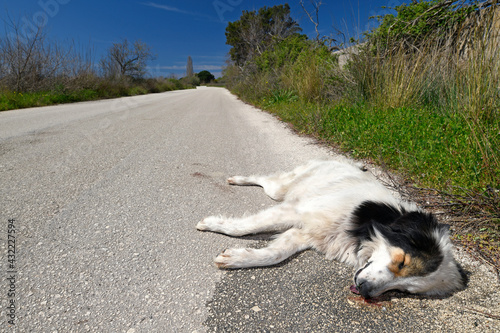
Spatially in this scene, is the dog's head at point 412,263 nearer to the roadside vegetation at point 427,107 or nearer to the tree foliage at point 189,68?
the roadside vegetation at point 427,107

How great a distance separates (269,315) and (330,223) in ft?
2.89

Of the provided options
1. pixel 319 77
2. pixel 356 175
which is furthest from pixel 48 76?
pixel 356 175

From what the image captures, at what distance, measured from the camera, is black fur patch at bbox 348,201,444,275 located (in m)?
1.66

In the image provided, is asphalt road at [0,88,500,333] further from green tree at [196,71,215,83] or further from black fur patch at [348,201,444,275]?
green tree at [196,71,215,83]

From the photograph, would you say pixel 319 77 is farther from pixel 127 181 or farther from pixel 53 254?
pixel 53 254

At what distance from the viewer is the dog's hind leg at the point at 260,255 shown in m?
1.90

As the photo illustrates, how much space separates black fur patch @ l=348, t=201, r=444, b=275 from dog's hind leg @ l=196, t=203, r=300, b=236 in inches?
19.5

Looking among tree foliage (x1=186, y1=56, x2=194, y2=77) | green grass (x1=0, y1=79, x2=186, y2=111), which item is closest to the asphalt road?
green grass (x1=0, y1=79, x2=186, y2=111)

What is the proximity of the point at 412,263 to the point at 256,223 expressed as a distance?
3.65 ft

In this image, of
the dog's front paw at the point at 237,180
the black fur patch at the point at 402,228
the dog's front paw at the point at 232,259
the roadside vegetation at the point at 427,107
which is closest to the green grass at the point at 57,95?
the roadside vegetation at the point at 427,107

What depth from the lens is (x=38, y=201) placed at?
2629 mm

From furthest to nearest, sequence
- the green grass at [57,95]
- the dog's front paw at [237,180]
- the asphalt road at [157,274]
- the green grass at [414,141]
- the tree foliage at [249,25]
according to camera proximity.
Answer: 1. the tree foliage at [249,25]
2. the green grass at [57,95]
3. the dog's front paw at [237,180]
4. the green grass at [414,141]
5. the asphalt road at [157,274]

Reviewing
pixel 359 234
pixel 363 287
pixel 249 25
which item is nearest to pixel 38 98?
pixel 359 234

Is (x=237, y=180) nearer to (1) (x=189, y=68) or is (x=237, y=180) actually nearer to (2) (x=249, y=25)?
(2) (x=249, y=25)
